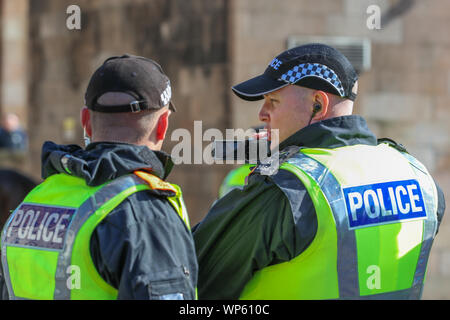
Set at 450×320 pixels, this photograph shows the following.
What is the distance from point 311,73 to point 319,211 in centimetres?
60

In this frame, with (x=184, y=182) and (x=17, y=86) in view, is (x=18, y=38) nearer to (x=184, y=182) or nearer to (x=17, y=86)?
(x=17, y=86)

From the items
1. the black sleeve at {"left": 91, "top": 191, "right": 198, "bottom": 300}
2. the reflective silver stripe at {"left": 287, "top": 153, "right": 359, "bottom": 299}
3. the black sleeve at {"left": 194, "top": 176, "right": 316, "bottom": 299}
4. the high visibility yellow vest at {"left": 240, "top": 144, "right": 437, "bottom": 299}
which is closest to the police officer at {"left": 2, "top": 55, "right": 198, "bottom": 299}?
the black sleeve at {"left": 91, "top": 191, "right": 198, "bottom": 300}

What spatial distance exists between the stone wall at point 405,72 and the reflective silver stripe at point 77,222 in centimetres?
519

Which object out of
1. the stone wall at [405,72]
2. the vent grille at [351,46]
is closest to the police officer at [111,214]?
the stone wall at [405,72]

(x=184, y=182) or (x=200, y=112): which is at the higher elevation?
(x=200, y=112)

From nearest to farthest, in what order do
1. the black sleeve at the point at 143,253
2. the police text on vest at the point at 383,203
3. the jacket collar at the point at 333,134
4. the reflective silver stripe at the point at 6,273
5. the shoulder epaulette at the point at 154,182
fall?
the black sleeve at the point at 143,253, the shoulder epaulette at the point at 154,182, the reflective silver stripe at the point at 6,273, the police text on vest at the point at 383,203, the jacket collar at the point at 333,134

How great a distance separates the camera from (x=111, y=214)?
2111mm

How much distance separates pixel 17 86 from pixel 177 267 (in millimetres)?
12032

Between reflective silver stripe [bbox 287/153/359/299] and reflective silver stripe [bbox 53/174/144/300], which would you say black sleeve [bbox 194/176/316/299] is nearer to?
reflective silver stripe [bbox 287/153/359/299]

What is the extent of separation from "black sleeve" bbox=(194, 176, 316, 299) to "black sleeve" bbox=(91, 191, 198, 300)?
13.2 inches

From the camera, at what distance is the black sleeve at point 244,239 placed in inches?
94.6

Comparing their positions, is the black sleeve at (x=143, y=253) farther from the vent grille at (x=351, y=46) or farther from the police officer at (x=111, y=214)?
the vent grille at (x=351, y=46)

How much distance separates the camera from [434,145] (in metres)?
7.70
